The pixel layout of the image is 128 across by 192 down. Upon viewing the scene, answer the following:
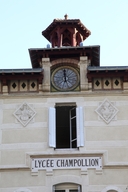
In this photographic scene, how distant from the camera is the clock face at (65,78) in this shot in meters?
20.6

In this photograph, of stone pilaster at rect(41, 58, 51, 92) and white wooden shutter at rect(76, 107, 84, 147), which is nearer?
white wooden shutter at rect(76, 107, 84, 147)

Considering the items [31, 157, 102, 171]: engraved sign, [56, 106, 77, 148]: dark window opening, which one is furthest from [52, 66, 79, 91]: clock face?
[31, 157, 102, 171]: engraved sign

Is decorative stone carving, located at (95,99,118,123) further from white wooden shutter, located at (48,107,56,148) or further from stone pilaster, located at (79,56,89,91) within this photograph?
white wooden shutter, located at (48,107,56,148)

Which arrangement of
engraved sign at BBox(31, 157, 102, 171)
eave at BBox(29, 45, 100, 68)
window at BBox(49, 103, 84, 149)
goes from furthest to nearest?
eave at BBox(29, 45, 100, 68)
window at BBox(49, 103, 84, 149)
engraved sign at BBox(31, 157, 102, 171)

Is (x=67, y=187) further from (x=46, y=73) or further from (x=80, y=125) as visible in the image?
(x=46, y=73)

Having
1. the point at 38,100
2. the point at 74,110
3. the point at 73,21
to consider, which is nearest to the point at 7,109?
the point at 38,100

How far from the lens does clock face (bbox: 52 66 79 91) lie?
20.6m

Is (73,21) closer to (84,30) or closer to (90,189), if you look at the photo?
(84,30)

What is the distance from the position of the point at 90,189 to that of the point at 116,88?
485 centimetres

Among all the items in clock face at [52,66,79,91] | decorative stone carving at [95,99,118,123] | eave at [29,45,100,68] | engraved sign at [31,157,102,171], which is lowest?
engraved sign at [31,157,102,171]

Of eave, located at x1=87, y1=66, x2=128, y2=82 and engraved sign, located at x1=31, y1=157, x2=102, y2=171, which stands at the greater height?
eave, located at x1=87, y1=66, x2=128, y2=82

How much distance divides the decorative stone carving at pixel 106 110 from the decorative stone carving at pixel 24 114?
294 cm

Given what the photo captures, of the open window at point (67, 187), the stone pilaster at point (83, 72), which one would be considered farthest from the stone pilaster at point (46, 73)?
the open window at point (67, 187)

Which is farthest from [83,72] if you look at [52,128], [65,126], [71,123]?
[65,126]
